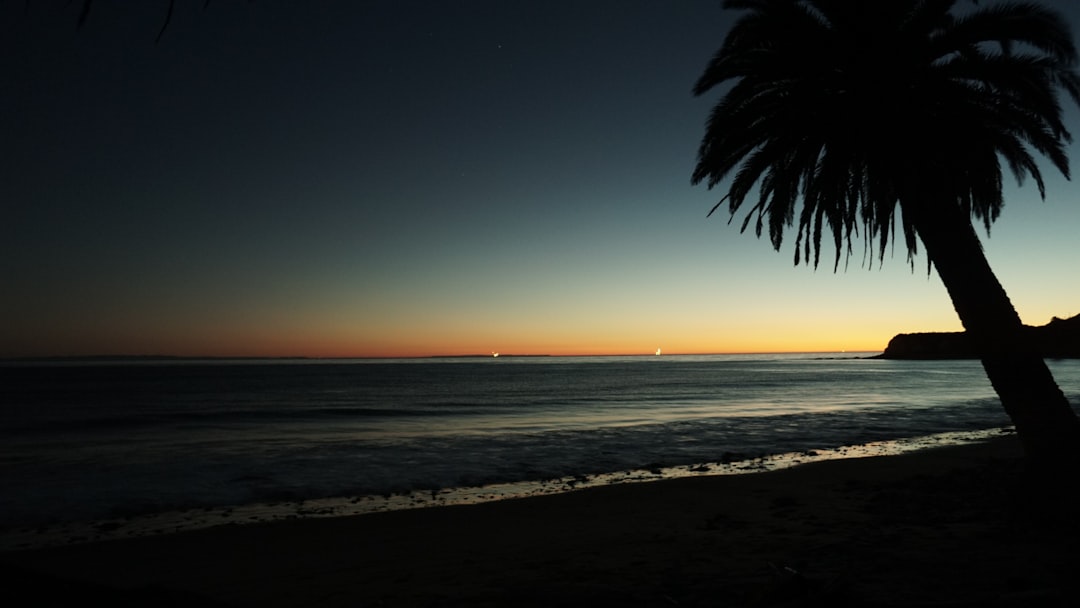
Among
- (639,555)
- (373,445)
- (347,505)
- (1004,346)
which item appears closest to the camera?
(639,555)

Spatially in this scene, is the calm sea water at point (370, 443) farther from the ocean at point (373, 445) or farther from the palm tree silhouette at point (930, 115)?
the palm tree silhouette at point (930, 115)

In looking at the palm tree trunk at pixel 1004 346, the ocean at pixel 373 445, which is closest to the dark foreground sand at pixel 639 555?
the palm tree trunk at pixel 1004 346

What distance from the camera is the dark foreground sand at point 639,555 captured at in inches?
208

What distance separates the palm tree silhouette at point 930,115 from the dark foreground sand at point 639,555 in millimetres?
1826

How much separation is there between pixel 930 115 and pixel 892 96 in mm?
696

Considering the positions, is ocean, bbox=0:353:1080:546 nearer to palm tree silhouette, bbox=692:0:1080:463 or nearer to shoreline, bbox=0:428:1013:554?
shoreline, bbox=0:428:1013:554

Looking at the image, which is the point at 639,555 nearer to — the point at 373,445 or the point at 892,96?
the point at 892,96

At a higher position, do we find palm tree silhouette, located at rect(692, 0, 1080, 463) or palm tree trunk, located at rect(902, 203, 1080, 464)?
palm tree silhouette, located at rect(692, 0, 1080, 463)

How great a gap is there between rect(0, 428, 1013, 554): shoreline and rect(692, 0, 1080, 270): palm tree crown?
8.08 m

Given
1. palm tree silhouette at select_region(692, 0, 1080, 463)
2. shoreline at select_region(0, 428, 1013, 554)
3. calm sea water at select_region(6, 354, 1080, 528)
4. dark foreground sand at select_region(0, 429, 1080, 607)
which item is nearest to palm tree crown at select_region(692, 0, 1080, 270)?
palm tree silhouette at select_region(692, 0, 1080, 463)

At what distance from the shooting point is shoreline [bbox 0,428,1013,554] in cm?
1097

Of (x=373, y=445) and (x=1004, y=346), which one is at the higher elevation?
(x=1004, y=346)

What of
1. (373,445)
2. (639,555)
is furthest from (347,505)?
(373,445)

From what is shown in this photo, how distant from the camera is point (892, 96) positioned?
921 centimetres
